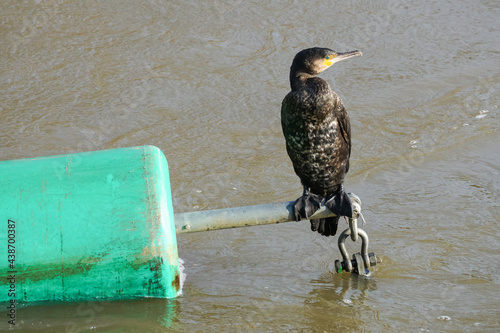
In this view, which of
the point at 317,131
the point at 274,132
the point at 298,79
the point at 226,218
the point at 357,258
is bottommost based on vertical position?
the point at 357,258

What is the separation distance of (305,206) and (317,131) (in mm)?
A: 429

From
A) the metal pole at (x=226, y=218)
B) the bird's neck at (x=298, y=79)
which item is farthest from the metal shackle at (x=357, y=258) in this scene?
the bird's neck at (x=298, y=79)

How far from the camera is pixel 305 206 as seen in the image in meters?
3.32

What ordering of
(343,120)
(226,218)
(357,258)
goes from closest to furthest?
(226,218), (357,258), (343,120)

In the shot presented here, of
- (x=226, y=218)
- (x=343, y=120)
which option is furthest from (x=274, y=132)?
(x=226, y=218)

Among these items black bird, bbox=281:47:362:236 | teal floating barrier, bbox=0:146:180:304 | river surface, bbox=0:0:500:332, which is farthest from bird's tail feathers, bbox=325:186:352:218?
teal floating barrier, bbox=0:146:180:304

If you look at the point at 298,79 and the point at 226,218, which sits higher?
the point at 298,79

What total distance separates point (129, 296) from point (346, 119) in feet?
4.63

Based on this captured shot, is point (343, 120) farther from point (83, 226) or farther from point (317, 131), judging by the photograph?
point (83, 226)

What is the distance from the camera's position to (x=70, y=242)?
305cm

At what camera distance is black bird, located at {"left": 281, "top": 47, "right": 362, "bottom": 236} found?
346cm

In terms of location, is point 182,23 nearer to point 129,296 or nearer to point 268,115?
point 268,115

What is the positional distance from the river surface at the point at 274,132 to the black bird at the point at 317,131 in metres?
0.46

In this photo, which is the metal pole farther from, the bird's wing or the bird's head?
the bird's head
